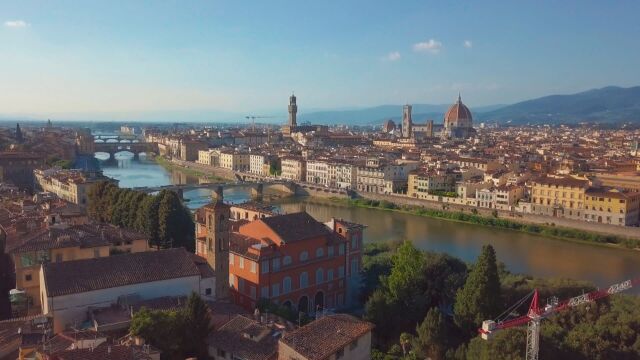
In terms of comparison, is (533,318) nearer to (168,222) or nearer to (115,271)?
(115,271)

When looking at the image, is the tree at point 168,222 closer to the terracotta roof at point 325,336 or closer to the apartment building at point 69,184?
the apartment building at point 69,184

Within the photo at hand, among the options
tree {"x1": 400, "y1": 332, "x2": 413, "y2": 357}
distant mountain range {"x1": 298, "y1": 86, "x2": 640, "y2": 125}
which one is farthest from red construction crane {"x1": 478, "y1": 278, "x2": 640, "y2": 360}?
distant mountain range {"x1": 298, "y1": 86, "x2": 640, "y2": 125}

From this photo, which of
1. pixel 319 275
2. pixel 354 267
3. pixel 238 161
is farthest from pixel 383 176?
pixel 319 275

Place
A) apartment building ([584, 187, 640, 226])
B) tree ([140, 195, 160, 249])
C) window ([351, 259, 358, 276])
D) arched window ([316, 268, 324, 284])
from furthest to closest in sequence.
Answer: apartment building ([584, 187, 640, 226]) < tree ([140, 195, 160, 249]) < window ([351, 259, 358, 276]) < arched window ([316, 268, 324, 284])

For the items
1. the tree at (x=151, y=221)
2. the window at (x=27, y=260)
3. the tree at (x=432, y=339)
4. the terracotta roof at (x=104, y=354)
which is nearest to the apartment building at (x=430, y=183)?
the tree at (x=151, y=221)

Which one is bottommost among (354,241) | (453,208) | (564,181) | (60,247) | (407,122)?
(453,208)

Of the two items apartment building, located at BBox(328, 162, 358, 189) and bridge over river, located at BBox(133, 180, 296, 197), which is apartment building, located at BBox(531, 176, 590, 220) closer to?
apartment building, located at BBox(328, 162, 358, 189)
